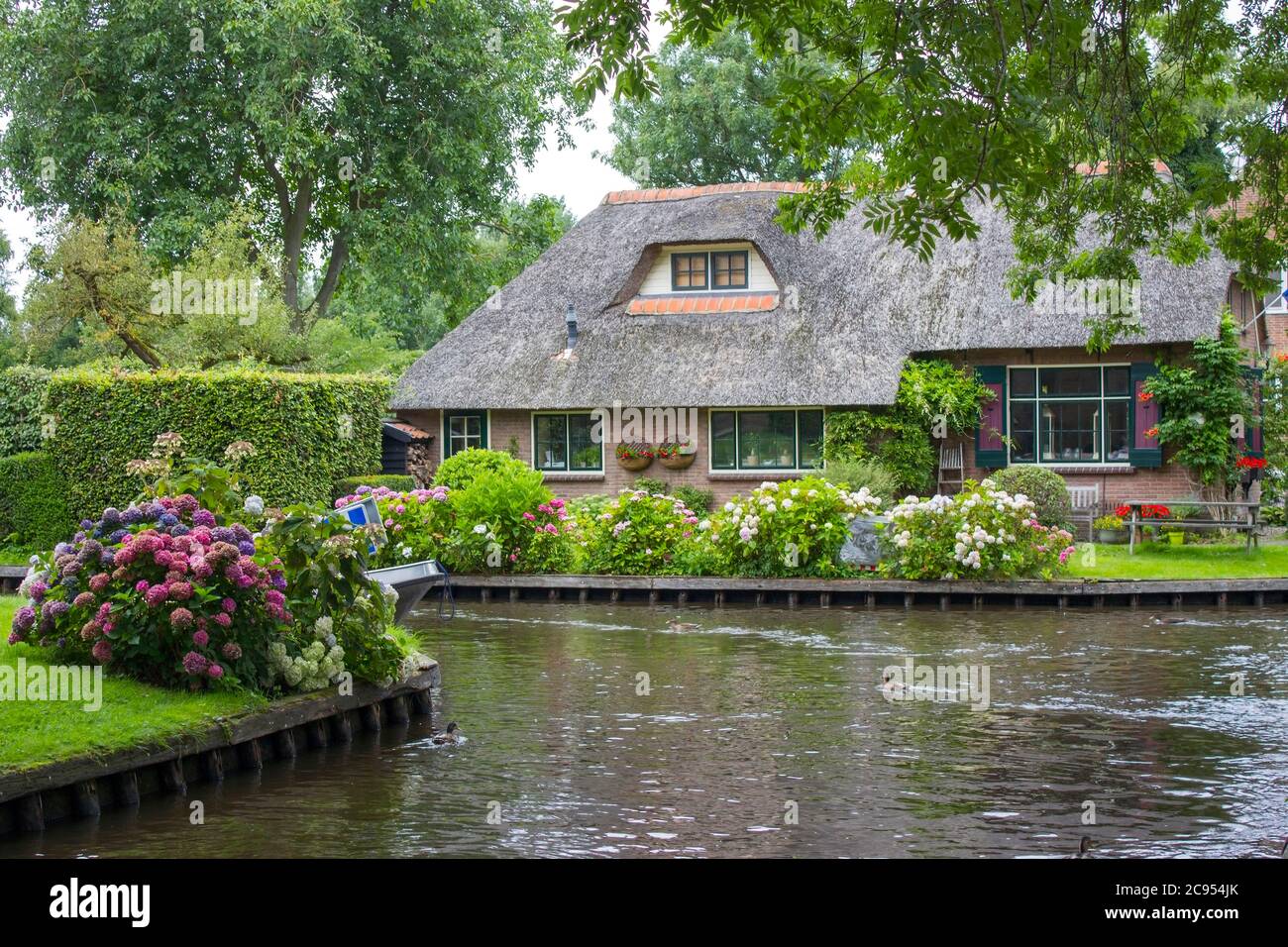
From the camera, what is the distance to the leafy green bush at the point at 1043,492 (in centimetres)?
2258

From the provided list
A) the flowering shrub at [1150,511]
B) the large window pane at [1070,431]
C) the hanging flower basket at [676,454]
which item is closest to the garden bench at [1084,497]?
the large window pane at [1070,431]

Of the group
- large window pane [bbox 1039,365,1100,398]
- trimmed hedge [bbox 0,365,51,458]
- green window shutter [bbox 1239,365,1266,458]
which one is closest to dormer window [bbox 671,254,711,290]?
large window pane [bbox 1039,365,1100,398]

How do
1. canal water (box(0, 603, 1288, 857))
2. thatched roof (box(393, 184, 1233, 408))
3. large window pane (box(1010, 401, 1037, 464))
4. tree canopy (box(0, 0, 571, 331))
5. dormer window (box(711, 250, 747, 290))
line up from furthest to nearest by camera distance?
1. tree canopy (box(0, 0, 571, 331))
2. dormer window (box(711, 250, 747, 290))
3. large window pane (box(1010, 401, 1037, 464))
4. thatched roof (box(393, 184, 1233, 408))
5. canal water (box(0, 603, 1288, 857))

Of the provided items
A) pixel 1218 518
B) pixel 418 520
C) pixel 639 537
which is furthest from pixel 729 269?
pixel 418 520

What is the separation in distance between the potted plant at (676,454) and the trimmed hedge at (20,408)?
1116 centimetres

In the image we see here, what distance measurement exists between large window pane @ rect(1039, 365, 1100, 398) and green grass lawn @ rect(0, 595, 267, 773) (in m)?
20.0

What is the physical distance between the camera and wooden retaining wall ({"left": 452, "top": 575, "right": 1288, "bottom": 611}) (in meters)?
19.1

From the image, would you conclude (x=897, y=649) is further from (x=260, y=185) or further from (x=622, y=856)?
(x=260, y=185)

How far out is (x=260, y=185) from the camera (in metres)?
38.2

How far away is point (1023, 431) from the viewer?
27.1 metres

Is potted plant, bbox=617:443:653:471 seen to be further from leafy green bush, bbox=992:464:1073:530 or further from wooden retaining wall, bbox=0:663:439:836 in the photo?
wooden retaining wall, bbox=0:663:439:836

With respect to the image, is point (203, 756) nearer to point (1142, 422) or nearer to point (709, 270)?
point (1142, 422)

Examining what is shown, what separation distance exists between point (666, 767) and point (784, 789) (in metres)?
0.97
